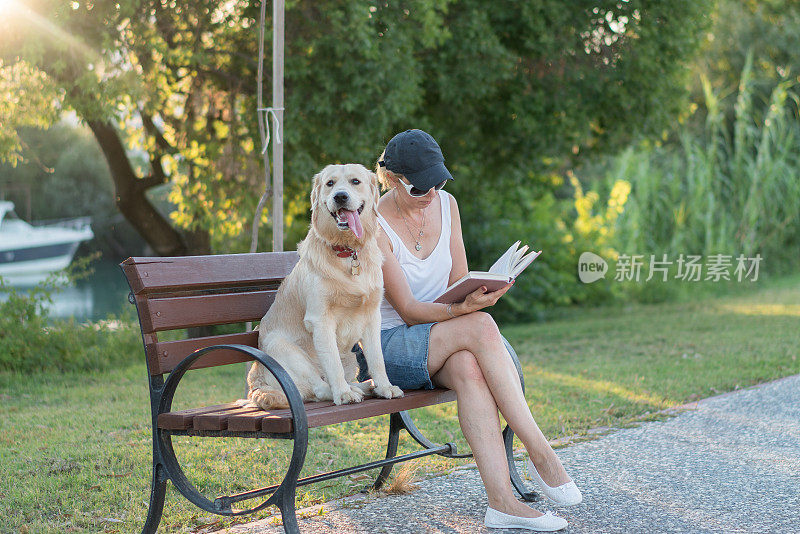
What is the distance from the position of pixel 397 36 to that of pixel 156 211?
150 inches

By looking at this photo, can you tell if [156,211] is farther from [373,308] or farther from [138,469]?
[373,308]

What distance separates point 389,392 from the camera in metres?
3.52

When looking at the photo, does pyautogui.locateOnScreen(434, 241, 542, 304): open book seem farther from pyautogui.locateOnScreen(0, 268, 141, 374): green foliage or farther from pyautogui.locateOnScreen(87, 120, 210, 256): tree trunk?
pyautogui.locateOnScreen(87, 120, 210, 256): tree trunk

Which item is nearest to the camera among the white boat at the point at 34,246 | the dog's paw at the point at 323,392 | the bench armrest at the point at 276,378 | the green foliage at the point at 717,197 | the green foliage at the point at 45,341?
the bench armrest at the point at 276,378

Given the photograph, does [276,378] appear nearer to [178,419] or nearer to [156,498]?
[178,419]

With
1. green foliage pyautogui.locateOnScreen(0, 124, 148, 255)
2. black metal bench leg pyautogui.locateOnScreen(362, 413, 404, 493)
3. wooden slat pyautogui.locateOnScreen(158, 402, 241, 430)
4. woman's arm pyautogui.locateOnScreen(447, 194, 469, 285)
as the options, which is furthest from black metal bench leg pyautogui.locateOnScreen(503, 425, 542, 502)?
green foliage pyautogui.locateOnScreen(0, 124, 148, 255)

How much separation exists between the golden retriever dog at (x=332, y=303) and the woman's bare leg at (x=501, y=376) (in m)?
0.33

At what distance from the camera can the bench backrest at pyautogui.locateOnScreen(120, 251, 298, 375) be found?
334 cm

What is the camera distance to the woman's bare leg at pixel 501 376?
347 centimetres

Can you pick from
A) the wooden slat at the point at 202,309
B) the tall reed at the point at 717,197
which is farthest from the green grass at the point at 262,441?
the tall reed at the point at 717,197

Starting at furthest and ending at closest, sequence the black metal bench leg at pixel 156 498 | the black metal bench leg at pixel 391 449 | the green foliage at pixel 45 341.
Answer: the green foliage at pixel 45 341 < the black metal bench leg at pixel 391 449 < the black metal bench leg at pixel 156 498

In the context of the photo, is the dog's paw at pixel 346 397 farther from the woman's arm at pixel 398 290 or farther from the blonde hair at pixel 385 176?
the blonde hair at pixel 385 176

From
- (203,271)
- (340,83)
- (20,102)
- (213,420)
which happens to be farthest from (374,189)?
(20,102)

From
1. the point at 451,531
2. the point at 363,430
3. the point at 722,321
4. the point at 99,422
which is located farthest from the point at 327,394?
the point at 722,321
